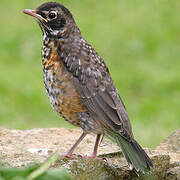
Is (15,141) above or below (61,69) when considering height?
below

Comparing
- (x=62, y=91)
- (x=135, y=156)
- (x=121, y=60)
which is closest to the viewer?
(x=135, y=156)

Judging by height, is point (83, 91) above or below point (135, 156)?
above

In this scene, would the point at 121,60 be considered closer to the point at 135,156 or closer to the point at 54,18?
the point at 54,18

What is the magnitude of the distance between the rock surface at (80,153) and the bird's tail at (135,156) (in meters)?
0.25

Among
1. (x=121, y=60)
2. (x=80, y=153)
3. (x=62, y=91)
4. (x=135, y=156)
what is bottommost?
(x=80, y=153)

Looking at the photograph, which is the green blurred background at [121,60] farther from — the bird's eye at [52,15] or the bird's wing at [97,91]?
the bird's eye at [52,15]

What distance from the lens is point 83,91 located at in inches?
279

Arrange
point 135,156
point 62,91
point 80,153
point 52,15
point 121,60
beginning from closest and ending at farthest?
point 135,156 < point 62,91 < point 52,15 < point 80,153 < point 121,60

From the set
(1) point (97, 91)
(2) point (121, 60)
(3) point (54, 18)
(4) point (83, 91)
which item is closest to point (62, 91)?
(4) point (83, 91)

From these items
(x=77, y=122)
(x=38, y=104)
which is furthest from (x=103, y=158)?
(x=38, y=104)

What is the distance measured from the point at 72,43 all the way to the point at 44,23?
0.38m

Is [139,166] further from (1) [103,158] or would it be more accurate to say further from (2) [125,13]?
(2) [125,13]

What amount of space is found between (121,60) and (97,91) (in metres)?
9.25

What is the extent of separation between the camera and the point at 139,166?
681 centimetres
